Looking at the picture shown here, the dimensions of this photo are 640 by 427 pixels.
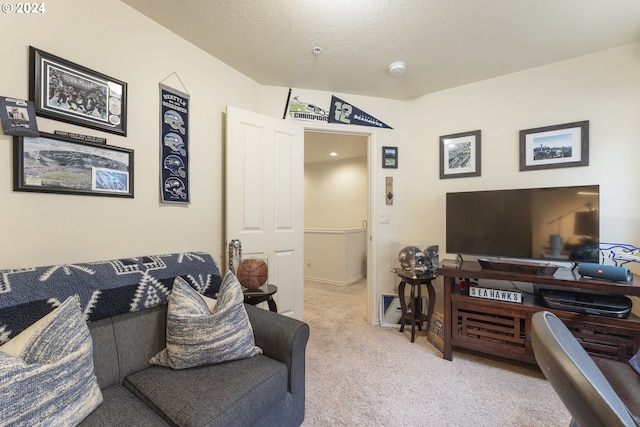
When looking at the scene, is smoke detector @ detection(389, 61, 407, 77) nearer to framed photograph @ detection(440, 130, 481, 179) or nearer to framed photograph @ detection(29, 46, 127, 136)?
framed photograph @ detection(440, 130, 481, 179)

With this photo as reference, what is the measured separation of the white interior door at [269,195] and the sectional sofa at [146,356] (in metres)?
0.75

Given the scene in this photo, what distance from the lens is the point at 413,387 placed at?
Answer: 1.71 metres

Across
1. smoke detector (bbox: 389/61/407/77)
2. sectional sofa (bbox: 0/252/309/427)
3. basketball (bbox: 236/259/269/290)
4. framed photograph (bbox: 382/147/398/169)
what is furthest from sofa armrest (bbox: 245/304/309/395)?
smoke detector (bbox: 389/61/407/77)

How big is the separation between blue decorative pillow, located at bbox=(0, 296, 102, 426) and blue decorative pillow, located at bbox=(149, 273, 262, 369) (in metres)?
0.29

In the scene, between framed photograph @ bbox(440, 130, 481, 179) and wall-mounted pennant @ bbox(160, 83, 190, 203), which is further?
framed photograph @ bbox(440, 130, 481, 179)

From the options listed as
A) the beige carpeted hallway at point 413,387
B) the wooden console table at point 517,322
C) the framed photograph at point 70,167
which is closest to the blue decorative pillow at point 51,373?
the framed photograph at point 70,167

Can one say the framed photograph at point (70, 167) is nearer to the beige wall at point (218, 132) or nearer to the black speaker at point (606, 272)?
the beige wall at point (218, 132)

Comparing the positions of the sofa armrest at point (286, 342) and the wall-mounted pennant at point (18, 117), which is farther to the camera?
the sofa armrest at point (286, 342)

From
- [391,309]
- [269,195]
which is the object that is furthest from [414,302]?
[269,195]

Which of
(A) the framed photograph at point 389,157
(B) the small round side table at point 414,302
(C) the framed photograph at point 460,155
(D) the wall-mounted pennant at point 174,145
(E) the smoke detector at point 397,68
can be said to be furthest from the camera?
(A) the framed photograph at point 389,157

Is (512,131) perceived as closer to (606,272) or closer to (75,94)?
(606,272)

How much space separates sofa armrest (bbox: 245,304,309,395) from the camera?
4.25 feet

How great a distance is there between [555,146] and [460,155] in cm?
70

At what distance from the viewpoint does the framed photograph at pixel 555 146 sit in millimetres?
2062
